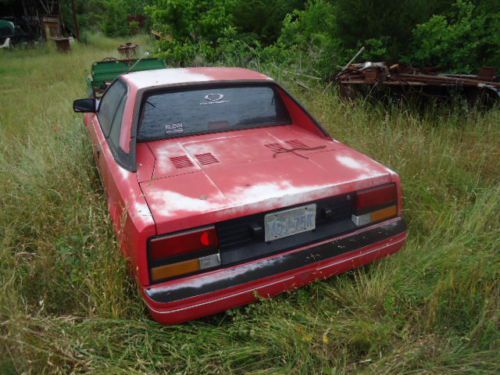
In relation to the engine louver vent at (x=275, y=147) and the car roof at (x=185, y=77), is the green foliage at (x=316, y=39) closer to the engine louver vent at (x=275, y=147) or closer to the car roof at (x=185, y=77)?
the car roof at (x=185, y=77)

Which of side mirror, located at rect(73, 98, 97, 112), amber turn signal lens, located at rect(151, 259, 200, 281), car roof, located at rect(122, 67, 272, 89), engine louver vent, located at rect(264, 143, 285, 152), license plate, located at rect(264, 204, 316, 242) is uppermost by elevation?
car roof, located at rect(122, 67, 272, 89)

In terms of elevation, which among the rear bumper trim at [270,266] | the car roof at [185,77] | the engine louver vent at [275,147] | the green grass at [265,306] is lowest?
the green grass at [265,306]

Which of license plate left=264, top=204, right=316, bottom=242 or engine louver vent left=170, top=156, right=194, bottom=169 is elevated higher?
engine louver vent left=170, top=156, right=194, bottom=169

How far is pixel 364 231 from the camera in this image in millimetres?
2363

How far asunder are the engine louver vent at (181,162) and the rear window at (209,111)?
14.4 inches

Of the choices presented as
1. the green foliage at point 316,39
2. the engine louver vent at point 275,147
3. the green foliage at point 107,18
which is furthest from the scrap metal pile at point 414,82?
the green foliage at point 107,18

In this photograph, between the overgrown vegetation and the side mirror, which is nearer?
the side mirror

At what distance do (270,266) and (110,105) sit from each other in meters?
2.22

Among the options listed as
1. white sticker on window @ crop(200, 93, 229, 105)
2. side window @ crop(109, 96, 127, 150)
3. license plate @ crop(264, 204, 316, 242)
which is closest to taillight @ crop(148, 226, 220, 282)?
license plate @ crop(264, 204, 316, 242)

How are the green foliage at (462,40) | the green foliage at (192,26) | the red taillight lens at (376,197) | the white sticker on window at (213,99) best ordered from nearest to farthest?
the red taillight lens at (376,197)
the white sticker on window at (213,99)
the green foliage at (462,40)
the green foliage at (192,26)

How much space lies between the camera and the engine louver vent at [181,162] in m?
2.42

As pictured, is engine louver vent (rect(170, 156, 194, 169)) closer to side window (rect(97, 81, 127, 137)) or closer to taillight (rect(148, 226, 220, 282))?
taillight (rect(148, 226, 220, 282))

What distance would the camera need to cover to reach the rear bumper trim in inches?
74.9

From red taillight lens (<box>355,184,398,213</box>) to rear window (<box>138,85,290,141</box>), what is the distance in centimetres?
113
